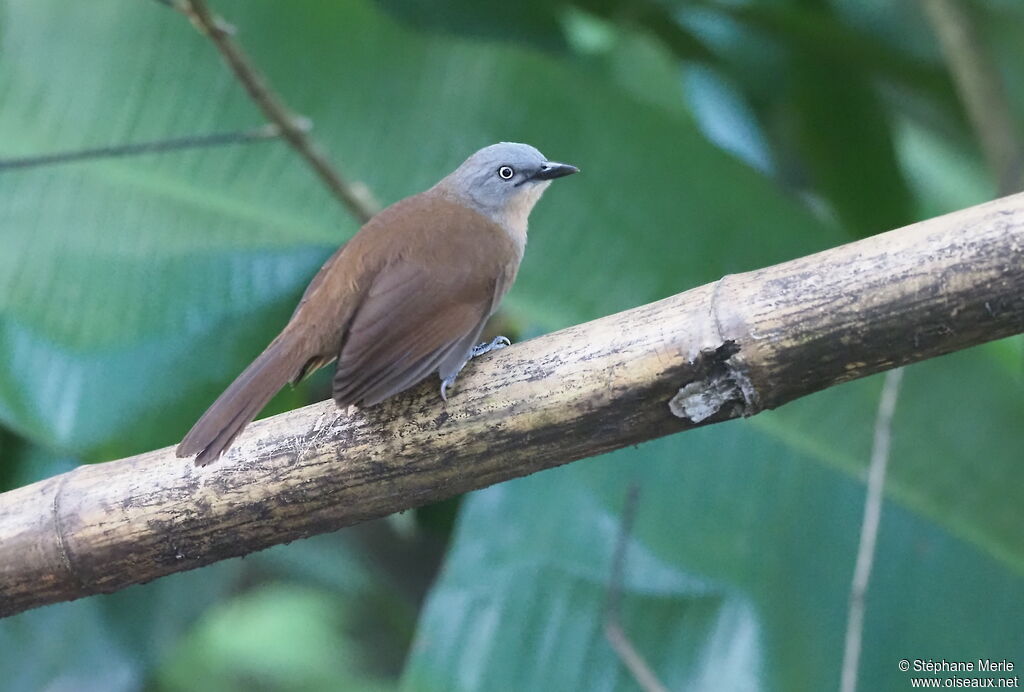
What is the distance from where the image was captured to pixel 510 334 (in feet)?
10.4

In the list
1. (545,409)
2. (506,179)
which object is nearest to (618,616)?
(545,409)

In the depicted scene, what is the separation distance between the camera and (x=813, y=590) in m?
2.54

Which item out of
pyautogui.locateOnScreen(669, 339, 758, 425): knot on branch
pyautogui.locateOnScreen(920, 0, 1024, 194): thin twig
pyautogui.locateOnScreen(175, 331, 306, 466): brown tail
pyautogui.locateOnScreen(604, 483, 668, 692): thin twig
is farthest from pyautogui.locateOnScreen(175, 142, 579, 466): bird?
pyautogui.locateOnScreen(920, 0, 1024, 194): thin twig

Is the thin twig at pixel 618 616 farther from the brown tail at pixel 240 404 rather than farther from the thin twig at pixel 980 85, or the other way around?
the thin twig at pixel 980 85

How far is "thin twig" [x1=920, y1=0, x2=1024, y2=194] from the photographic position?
328 centimetres

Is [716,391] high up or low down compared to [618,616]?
up

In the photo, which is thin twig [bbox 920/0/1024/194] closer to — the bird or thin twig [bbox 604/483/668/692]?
thin twig [bbox 604/483/668/692]

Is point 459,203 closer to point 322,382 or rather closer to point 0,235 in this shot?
point 322,382

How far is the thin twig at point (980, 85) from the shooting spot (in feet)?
10.7

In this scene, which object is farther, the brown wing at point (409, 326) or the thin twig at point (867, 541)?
the thin twig at point (867, 541)

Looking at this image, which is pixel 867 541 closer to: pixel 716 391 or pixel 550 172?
pixel 716 391

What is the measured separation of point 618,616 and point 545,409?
1015mm

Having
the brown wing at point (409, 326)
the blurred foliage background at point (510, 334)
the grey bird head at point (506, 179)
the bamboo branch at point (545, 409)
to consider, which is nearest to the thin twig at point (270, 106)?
the blurred foliage background at point (510, 334)

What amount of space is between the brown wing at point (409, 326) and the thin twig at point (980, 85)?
6.84ft
